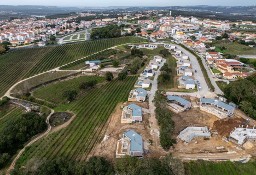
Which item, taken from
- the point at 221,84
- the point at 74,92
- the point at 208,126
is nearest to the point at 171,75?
the point at 221,84

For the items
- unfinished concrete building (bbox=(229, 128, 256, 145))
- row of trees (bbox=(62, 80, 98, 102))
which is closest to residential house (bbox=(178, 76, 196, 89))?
unfinished concrete building (bbox=(229, 128, 256, 145))

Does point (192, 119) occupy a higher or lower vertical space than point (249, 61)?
lower

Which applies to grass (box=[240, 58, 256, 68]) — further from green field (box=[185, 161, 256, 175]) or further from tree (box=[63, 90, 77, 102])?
tree (box=[63, 90, 77, 102])

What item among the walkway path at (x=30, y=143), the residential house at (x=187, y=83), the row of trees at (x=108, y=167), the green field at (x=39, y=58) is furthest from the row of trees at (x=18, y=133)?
the residential house at (x=187, y=83)

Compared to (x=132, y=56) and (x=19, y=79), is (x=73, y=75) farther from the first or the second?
(x=132, y=56)

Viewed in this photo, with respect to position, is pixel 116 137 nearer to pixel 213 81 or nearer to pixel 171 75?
pixel 171 75

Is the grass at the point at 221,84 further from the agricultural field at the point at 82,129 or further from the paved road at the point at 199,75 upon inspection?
the agricultural field at the point at 82,129
